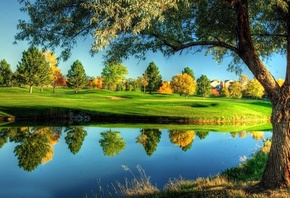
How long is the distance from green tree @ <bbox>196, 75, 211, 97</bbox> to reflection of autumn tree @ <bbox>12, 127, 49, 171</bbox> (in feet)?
293

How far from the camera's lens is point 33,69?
101 metres

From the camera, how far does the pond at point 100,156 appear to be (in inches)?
714

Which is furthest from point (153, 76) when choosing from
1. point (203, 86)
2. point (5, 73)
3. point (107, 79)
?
point (5, 73)

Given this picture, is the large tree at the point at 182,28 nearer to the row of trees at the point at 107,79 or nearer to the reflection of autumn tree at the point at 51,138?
the reflection of autumn tree at the point at 51,138

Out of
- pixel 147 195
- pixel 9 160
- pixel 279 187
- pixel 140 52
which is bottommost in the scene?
pixel 9 160

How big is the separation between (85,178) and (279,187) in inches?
438

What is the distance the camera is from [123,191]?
612 inches

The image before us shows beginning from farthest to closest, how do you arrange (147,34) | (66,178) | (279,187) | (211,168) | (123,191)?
(211,168), (66,178), (123,191), (147,34), (279,187)

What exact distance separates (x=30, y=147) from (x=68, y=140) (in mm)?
5093

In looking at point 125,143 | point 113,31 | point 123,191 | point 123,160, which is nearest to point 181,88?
point 125,143

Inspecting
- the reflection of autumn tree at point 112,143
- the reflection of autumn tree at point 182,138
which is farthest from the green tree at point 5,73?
the reflection of autumn tree at point 182,138

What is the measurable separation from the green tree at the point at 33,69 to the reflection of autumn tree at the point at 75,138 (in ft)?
214

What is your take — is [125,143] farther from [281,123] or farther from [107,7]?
[107,7]

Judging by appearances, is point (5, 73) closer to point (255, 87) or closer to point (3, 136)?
point (255, 87)
